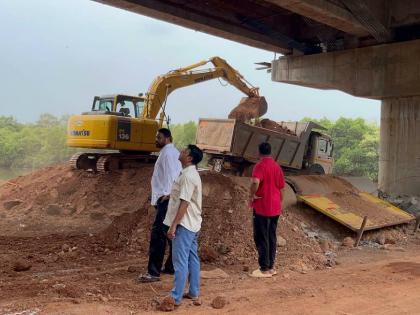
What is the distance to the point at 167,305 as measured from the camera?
5023 mm

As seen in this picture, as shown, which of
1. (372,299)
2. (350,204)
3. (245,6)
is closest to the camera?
(372,299)

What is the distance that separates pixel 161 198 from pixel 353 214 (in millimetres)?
5510

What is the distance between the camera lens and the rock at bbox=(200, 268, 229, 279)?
6.55m

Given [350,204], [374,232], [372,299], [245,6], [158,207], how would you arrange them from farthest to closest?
[245,6] < [350,204] < [374,232] < [158,207] < [372,299]

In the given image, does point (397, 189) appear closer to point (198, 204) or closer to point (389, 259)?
point (389, 259)

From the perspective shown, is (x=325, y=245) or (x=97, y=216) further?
(x=97, y=216)

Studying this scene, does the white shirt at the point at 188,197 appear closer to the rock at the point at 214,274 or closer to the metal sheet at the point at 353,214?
the rock at the point at 214,274

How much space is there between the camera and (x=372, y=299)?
18.9ft

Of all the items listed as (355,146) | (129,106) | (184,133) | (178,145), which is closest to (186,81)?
(129,106)

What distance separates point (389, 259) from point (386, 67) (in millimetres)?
8417

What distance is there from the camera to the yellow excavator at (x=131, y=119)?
43.6 ft

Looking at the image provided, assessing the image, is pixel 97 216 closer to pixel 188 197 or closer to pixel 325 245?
pixel 325 245

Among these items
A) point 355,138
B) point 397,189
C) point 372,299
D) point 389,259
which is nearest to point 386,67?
point 397,189

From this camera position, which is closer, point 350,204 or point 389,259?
point 389,259
